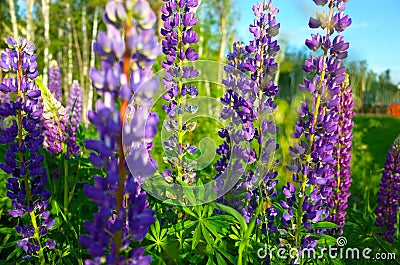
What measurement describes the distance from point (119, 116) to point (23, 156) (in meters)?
1.50

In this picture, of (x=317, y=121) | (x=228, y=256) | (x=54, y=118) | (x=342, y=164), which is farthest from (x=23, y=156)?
(x=342, y=164)

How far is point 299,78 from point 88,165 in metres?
46.6

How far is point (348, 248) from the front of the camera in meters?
2.87

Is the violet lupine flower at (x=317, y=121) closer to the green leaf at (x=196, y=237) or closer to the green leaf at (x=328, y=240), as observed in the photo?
the green leaf at (x=328, y=240)

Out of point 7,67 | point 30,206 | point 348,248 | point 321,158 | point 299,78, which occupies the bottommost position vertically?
point 348,248

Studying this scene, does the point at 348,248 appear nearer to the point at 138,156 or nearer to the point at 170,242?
the point at 170,242

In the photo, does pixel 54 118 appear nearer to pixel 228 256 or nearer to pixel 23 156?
pixel 23 156

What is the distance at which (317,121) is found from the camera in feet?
7.30

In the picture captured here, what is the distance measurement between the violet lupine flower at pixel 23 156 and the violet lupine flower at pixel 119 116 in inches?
47.9

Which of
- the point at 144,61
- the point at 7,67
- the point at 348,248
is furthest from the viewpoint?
the point at 348,248

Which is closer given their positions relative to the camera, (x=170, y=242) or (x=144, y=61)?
(x=144, y=61)

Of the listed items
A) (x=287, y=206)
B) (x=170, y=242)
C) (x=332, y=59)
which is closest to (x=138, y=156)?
(x=170, y=242)

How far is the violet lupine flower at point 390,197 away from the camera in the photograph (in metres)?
3.52

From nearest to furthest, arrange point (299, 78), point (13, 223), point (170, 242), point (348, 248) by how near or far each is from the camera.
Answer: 1. point (170, 242)
2. point (348, 248)
3. point (13, 223)
4. point (299, 78)
